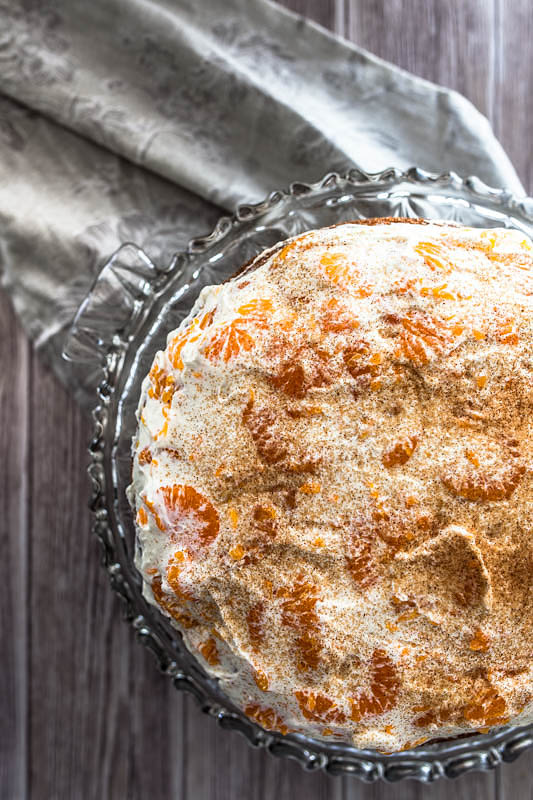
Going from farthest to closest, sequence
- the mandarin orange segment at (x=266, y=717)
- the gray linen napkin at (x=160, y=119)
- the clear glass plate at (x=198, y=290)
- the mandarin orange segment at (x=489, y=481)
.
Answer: the gray linen napkin at (x=160, y=119), the clear glass plate at (x=198, y=290), the mandarin orange segment at (x=266, y=717), the mandarin orange segment at (x=489, y=481)

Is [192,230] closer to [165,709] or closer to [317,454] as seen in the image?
[317,454]

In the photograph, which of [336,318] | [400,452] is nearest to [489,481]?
[400,452]

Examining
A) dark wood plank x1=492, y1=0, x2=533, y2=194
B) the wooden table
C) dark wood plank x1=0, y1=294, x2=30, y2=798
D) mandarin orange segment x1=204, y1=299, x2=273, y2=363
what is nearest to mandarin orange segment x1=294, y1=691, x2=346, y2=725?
mandarin orange segment x1=204, y1=299, x2=273, y2=363

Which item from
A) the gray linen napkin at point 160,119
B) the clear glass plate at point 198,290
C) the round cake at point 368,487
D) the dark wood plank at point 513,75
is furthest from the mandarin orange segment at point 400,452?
the dark wood plank at point 513,75

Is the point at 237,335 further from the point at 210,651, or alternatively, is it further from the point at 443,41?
the point at 443,41

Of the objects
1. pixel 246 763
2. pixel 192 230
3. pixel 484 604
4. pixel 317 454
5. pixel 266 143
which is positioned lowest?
pixel 246 763

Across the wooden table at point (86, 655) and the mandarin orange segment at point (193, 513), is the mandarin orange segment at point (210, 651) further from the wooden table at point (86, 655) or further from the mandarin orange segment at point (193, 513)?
the wooden table at point (86, 655)

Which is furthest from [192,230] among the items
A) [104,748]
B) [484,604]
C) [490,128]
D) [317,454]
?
[104,748]
